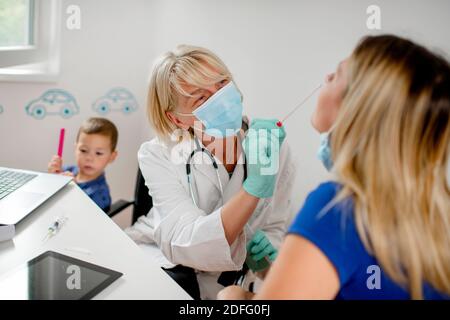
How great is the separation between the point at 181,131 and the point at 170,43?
0.85 m

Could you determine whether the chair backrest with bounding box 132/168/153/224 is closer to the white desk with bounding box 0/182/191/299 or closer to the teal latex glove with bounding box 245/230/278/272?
the white desk with bounding box 0/182/191/299

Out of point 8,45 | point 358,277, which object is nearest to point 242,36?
point 8,45

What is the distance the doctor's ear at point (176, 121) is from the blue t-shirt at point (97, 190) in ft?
2.36

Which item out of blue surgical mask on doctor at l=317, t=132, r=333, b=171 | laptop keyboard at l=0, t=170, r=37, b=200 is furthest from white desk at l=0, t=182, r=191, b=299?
blue surgical mask on doctor at l=317, t=132, r=333, b=171

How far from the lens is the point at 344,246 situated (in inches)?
28.0

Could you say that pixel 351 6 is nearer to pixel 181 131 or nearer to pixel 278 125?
pixel 278 125

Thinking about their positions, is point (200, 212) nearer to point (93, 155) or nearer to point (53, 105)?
point (93, 155)

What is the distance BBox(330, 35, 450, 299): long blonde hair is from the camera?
0.73 m

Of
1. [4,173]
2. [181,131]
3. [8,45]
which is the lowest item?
[4,173]

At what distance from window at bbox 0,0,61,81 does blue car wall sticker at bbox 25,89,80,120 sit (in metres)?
0.08

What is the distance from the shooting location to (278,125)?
1.24 meters

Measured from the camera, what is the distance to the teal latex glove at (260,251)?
4.55 feet

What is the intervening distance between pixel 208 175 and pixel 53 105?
1055 mm

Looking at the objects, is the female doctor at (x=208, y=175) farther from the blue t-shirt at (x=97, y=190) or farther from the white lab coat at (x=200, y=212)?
the blue t-shirt at (x=97, y=190)
